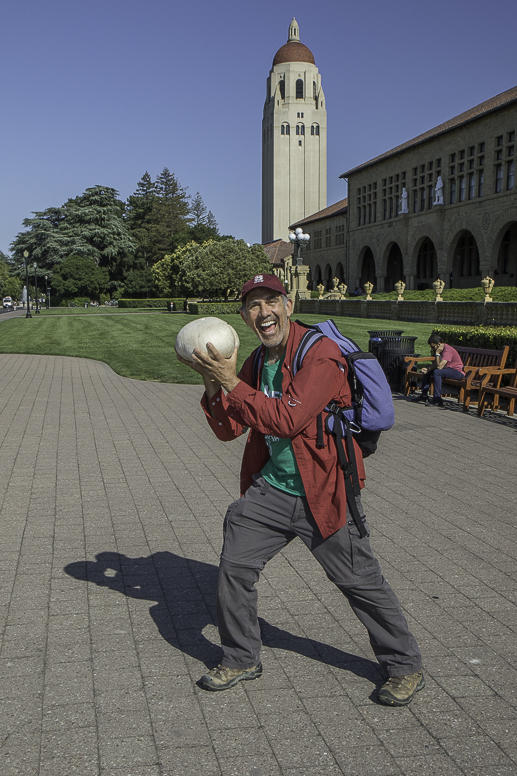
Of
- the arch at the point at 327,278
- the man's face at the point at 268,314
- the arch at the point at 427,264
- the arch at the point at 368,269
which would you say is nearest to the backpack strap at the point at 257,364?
the man's face at the point at 268,314

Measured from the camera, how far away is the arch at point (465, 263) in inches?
2009

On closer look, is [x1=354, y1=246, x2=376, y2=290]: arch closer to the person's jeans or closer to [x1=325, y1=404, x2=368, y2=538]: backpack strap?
the person's jeans

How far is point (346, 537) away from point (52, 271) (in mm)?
91826

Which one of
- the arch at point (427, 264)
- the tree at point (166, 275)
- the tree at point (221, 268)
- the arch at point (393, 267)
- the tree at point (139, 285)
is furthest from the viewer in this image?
the tree at point (139, 285)

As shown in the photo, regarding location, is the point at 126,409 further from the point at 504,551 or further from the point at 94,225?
the point at 94,225

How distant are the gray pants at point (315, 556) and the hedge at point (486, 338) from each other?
35.2ft

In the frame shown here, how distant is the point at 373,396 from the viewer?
3.04 metres

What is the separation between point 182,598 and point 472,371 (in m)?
8.85

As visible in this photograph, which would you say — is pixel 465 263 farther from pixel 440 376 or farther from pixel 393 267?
pixel 440 376

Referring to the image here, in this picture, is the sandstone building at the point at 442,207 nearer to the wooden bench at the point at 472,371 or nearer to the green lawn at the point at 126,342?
the green lawn at the point at 126,342

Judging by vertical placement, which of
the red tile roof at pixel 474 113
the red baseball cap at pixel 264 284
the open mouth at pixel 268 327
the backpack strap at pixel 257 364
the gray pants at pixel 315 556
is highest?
the red tile roof at pixel 474 113

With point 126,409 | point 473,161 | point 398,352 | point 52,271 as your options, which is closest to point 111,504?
point 126,409

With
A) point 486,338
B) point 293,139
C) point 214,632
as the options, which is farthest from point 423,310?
point 293,139

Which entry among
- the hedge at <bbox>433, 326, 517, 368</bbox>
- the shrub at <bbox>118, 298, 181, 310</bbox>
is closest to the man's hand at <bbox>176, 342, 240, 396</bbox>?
the hedge at <bbox>433, 326, 517, 368</bbox>
